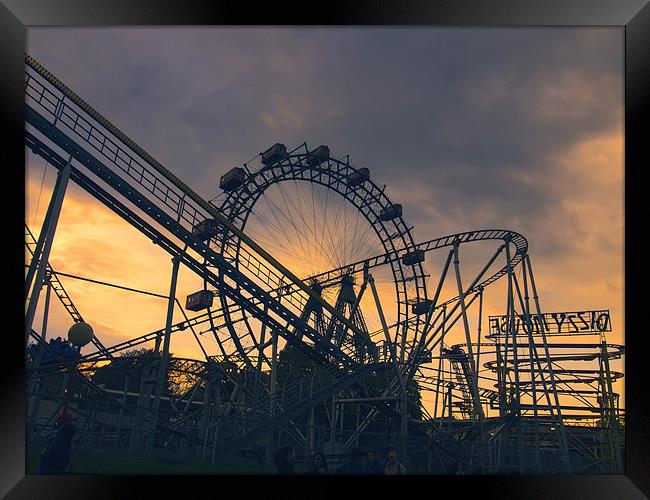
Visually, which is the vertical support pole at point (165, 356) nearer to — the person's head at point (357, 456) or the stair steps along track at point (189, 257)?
the stair steps along track at point (189, 257)

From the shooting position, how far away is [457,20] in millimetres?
8227

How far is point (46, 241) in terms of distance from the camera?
12.1 metres

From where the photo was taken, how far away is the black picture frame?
774cm

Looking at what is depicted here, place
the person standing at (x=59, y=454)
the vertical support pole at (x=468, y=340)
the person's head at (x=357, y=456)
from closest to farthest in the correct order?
1. the person standing at (x=59, y=454)
2. the person's head at (x=357, y=456)
3. the vertical support pole at (x=468, y=340)

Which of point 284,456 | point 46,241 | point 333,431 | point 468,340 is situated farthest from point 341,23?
point 468,340

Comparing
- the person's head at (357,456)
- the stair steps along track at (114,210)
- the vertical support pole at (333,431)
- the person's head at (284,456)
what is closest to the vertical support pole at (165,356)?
the stair steps along track at (114,210)

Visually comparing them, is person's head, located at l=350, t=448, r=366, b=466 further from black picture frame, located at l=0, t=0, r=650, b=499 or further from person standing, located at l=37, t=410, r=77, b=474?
person standing, located at l=37, t=410, r=77, b=474

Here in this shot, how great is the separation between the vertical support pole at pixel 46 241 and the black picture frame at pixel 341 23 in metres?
3.40

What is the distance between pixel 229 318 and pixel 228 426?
20.0ft

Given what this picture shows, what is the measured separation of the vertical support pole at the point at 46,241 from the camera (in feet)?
36.4

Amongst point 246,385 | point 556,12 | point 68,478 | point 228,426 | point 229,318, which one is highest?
point 556,12

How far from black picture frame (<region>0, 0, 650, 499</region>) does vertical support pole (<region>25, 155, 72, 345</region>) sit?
340cm
